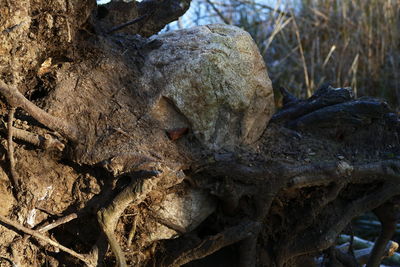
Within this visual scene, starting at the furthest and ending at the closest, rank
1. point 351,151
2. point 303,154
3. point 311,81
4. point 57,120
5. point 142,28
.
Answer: point 311,81
point 142,28
point 351,151
point 303,154
point 57,120

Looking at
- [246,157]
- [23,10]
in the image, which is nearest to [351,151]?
[246,157]

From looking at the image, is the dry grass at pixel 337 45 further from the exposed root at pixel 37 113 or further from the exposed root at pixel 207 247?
the exposed root at pixel 37 113

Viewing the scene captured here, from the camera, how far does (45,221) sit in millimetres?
2039

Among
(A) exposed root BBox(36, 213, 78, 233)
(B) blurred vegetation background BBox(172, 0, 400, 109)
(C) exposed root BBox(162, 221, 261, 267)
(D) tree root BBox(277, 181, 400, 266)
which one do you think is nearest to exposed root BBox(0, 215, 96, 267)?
(A) exposed root BBox(36, 213, 78, 233)

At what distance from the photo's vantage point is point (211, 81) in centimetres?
230

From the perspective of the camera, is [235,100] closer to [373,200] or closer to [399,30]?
[373,200]

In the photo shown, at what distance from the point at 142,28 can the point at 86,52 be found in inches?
25.5

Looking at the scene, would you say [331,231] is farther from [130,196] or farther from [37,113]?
[37,113]

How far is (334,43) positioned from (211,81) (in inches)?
168

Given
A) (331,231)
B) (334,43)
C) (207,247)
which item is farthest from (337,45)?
(207,247)

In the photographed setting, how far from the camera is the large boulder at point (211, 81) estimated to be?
2.27 meters

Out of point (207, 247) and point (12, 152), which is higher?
point (12, 152)

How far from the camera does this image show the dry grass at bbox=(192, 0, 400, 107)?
604cm

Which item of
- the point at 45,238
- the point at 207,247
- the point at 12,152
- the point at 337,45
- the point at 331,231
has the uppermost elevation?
the point at 12,152
